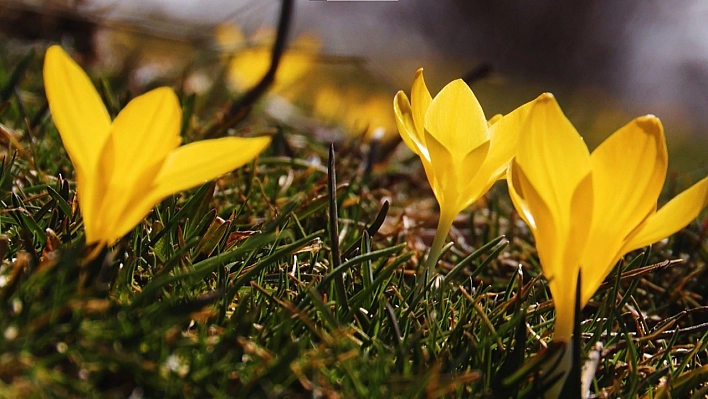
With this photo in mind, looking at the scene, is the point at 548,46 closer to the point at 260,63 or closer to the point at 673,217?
the point at 260,63

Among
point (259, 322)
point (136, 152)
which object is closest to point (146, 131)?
point (136, 152)

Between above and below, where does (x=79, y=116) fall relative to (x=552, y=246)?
above

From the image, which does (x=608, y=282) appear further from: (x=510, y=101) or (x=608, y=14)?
(x=608, y=14)

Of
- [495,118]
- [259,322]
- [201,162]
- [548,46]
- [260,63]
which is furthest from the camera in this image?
[548,46]

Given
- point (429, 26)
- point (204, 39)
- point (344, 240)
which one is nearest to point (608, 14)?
point (429, 26)

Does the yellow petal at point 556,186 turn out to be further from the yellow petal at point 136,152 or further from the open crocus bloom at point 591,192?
the yellow petal at point 136,152
